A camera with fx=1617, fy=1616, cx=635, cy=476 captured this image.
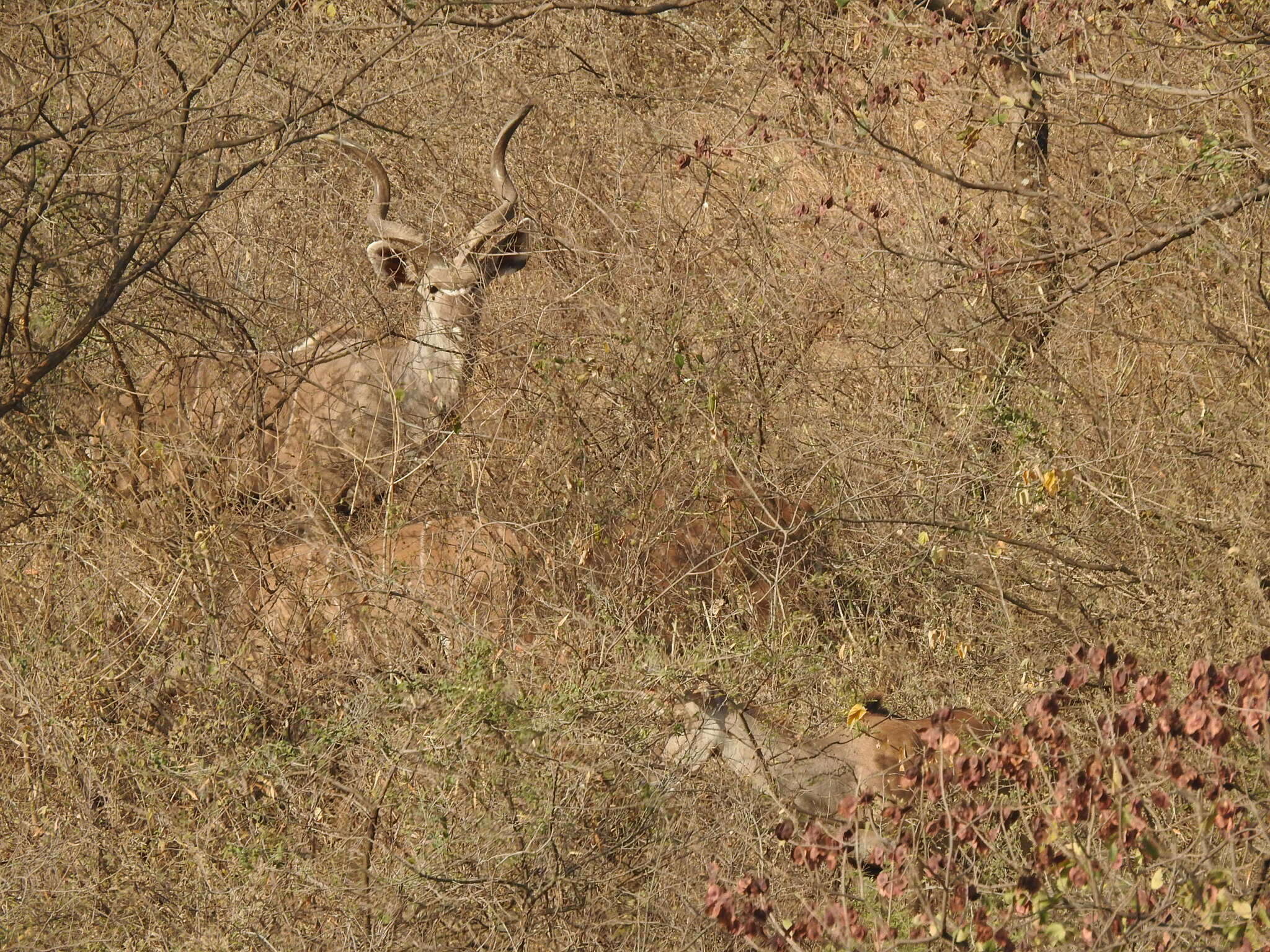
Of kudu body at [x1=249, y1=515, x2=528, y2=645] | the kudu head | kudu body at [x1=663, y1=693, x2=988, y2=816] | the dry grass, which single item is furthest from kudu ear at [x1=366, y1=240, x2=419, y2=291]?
kudu body at [x1=663, y1=693, x2=988, y2=816]

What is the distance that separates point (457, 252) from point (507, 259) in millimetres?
235

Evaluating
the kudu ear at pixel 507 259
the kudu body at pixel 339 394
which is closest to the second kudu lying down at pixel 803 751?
the kudu body at pixel 339 394

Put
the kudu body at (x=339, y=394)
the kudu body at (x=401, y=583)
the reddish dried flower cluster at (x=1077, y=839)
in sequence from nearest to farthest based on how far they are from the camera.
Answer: the reddish dried flower cluster at (x=1077, y=839), the kudu body at (x=401, y=583), the kudu body at (x=339, y=394)

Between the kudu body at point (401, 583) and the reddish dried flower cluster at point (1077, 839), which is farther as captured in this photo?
the kudu body at point (401, 583)

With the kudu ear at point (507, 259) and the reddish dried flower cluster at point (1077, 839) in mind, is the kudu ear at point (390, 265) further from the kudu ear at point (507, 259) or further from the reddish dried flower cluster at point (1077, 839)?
the reddish dried flower cluster at point (1077, 839)

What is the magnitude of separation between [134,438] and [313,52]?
5.97 feet

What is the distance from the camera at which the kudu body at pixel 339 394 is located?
588 cm

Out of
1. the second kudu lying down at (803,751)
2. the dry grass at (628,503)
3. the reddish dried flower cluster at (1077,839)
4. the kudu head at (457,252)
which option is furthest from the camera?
the kudu head at (457,252)

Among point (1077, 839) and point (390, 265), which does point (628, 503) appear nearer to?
point (390, 265)

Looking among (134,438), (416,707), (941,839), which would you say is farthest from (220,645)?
(941,839)

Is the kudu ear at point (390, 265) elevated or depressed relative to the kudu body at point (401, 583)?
elevated

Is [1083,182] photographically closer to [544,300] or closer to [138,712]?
[544,300]

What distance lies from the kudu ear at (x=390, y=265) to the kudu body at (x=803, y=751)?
346cm

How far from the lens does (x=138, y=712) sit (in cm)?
477
